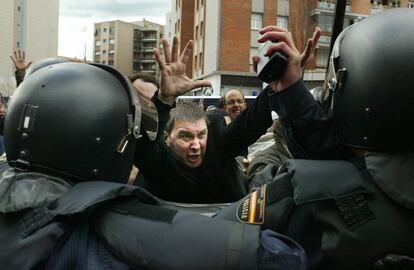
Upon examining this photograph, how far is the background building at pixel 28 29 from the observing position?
46972 millimetres

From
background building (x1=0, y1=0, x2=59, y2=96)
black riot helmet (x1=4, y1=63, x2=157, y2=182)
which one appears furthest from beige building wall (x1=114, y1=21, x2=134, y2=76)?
black riot helmet (x1=4, y1=63, x2=157, y2=182)

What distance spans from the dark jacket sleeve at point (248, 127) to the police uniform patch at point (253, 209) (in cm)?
80

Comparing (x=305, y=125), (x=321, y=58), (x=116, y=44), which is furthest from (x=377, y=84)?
(x=116, y=44)

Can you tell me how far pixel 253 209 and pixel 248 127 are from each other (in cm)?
112

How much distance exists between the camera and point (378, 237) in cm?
129

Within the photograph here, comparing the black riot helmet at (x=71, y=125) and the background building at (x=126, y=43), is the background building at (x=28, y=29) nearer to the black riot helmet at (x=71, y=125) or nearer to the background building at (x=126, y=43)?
the background building at (x=126, y=43)

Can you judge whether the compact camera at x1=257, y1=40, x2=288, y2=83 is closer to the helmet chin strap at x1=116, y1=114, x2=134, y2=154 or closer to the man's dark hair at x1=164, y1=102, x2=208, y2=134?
the helmet chin strap at x1=116, y1=114, x2=134, y2=154

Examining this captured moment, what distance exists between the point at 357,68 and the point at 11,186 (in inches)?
42.6

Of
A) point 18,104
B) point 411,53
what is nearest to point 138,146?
point 18,104

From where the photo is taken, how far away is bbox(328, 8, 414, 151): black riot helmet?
1395 millimetres

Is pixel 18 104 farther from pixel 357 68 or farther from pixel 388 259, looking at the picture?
pixel 388 259

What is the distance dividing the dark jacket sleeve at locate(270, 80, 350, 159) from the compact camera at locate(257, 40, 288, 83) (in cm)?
6

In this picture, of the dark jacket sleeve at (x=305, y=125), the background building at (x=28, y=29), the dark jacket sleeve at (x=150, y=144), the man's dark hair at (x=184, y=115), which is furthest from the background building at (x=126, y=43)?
the dark jacket sleeve at (x=305, y=125)

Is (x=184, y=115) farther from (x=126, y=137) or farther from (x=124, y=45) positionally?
(x=124, y=45)
